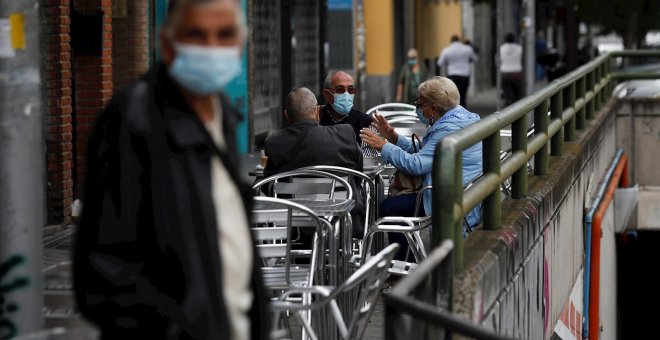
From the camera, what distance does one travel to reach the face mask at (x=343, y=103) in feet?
35.2

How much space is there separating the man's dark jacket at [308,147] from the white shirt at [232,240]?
4.93 m

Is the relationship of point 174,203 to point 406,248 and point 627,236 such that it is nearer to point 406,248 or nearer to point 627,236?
point 406,248

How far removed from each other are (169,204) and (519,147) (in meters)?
4.58

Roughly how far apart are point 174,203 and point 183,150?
13 cm

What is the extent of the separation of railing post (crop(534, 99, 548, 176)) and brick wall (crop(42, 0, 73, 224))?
16.9ft

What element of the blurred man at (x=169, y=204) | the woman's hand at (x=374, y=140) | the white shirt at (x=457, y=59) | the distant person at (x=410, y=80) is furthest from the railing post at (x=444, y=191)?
the white shirt at (x=457, y=59)

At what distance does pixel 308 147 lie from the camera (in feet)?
29.1

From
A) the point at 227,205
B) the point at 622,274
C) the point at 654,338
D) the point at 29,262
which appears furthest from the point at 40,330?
the point at 654,338

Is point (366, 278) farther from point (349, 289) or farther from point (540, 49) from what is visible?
point (540, 49)

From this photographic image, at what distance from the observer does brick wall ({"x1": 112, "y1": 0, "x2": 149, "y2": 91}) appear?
16.0 meters

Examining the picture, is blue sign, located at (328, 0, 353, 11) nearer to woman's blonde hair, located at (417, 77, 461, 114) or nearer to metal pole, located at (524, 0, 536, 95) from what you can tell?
metal pole, located at (524, 0, 536, 95)

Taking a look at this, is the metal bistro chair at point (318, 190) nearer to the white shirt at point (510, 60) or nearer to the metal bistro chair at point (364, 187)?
the metal bistro chair at point (364, 187)

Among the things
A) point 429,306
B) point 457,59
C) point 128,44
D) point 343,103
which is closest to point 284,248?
point 429,306

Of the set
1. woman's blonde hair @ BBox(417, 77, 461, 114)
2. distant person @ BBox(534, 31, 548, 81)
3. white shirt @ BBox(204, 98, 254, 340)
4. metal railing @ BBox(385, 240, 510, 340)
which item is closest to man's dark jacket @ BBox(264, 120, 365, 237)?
woman's blonde hair @ BBox(417, 77, 461, 114)
